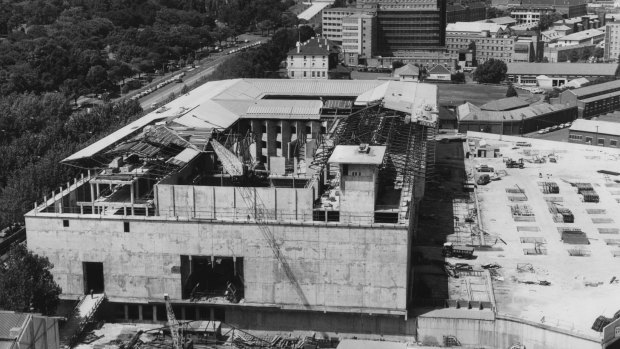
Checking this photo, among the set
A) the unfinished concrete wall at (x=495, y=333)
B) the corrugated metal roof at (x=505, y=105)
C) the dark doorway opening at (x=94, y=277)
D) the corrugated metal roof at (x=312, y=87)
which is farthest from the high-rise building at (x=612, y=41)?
the dark doorway opening at (x=94, y=277)

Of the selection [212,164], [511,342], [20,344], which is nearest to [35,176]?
[212,164]

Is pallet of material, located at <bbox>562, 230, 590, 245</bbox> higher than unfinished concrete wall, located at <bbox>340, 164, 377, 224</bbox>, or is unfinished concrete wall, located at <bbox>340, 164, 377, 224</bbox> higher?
unfinished concrete wall, located at <bbox>340, 164, 377, 224</bbox>

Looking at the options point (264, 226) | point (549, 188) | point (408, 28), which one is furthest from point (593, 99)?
point (264, 226)

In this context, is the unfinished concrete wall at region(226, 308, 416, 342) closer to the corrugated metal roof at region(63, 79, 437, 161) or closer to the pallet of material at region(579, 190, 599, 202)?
the corrugated metal roof at region(63, 79, 437, 161)

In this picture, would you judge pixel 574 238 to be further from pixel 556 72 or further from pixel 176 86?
pixel 556 72

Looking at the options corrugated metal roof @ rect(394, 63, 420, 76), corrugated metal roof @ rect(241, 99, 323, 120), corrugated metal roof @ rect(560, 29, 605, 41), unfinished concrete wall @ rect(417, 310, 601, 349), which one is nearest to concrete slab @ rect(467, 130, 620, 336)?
unfinished concrete wall @ rect(417, 310, 601, 349)

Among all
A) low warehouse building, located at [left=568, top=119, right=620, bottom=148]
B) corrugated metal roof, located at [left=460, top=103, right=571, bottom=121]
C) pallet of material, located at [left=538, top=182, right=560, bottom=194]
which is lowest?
pallet of material, located at [left=538, top=182, right=560, bottom=194]
